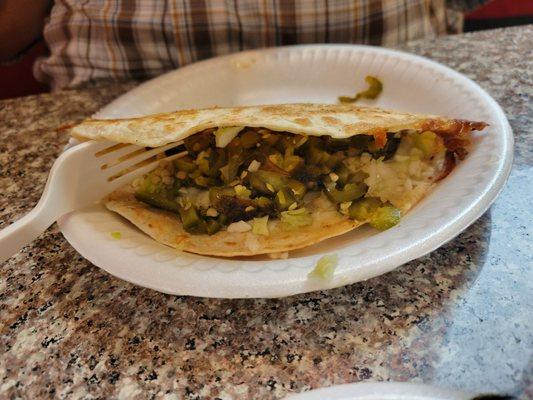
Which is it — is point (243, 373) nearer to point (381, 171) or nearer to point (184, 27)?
point (381, 171)

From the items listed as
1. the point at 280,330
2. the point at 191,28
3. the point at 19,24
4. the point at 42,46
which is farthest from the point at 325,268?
the point at 42,46

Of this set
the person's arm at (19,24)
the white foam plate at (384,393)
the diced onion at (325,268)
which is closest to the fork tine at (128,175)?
the diced onion at (325,268)

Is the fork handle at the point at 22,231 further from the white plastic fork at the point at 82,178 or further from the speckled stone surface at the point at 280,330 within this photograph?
the speckled stone surface at the point at 280,330

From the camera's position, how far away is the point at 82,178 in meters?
1.01

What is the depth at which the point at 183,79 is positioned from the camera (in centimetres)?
155

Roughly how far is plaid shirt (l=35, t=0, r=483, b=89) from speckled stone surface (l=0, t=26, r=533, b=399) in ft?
3.18

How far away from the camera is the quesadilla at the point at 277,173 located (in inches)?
38.2

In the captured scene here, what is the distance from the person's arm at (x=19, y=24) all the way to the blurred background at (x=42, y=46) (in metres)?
0.06

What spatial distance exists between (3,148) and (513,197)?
1357mm

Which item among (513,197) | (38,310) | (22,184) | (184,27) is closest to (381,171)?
(513,197)

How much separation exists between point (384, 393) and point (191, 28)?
1474mm

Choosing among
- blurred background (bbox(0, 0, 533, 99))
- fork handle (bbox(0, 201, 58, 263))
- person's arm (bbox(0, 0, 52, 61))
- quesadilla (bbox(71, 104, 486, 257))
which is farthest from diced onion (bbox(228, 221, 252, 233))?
blurred background (bbox(0, 0, 533, 99))

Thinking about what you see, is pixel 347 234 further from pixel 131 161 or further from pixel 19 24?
pixel 19 24

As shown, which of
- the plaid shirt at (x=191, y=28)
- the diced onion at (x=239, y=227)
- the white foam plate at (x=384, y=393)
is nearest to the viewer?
the white foam plate at (x=384, y=393)
